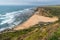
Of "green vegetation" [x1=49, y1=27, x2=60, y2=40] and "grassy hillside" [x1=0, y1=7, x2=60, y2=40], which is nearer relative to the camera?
"green vegetation" [x1=49, y1=27, x2=60, y2=40]

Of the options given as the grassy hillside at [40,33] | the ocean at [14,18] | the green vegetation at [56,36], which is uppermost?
the green vegetation at [56,36]

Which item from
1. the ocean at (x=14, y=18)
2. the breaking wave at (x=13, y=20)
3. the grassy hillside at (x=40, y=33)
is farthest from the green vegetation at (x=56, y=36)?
the breaking wave at (x=13, y=20)

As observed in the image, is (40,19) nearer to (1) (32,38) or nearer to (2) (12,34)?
(2) (12,34)

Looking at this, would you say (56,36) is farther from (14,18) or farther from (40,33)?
(14,18)

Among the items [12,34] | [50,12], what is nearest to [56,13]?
[50,12]

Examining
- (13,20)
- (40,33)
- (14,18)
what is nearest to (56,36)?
(40,33)

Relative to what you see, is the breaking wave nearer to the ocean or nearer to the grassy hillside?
the ocean

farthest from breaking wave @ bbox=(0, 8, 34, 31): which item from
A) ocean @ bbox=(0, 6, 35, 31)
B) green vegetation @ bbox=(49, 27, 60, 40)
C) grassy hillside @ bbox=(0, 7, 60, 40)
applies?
green vegetation @ bbox=(49, 27, 60, 40)

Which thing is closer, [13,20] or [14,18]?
[13,20]

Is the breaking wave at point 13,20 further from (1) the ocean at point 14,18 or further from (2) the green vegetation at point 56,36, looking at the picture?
(2) the green vegetation at point 56,36
